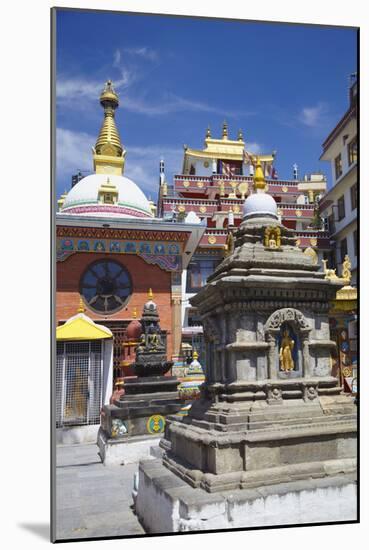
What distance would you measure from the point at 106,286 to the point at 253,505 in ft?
42.0

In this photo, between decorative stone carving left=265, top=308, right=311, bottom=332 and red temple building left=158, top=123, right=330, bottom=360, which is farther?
red temple building left=158, top=123, right=330, bottom=360

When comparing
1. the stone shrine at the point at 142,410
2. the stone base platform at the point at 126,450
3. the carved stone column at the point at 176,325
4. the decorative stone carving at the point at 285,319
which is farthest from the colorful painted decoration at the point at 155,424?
the carved stone column at the point at 176,325

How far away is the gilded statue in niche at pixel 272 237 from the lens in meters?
6.11

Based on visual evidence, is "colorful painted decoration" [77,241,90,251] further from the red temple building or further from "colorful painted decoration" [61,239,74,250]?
the red temple building

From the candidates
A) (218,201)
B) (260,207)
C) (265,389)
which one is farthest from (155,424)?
(218,201)

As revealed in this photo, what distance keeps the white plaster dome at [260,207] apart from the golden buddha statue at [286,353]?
5.47 feet

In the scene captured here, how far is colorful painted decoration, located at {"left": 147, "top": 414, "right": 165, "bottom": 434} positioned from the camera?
9.95m

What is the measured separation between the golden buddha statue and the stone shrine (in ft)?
16.0

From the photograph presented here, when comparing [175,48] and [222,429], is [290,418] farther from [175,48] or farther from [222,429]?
[175,48]

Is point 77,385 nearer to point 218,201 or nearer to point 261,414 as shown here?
point 261,414

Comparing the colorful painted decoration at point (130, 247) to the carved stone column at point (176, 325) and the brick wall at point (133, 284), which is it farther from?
the carved stone column at point (176, 325)

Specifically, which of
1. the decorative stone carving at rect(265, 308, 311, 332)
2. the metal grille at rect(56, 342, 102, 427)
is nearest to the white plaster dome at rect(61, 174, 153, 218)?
the metal grille at rect(56, 342, 102, 427)

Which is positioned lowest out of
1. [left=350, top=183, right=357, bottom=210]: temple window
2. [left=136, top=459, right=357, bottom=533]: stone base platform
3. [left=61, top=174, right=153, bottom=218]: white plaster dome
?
[left=136, top=459, right=357, bottom=533]: stone base platform
